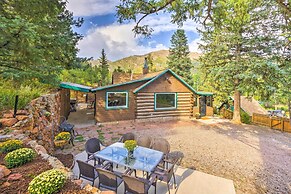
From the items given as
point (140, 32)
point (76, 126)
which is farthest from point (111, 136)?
point (140, 32)

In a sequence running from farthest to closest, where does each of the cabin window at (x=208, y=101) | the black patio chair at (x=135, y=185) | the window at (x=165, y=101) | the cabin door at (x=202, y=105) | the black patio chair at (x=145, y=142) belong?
the cabin window at (x=208, y=101)
the cabin door at (x=202, y=105)
the window at (x=165, y=101)
the black patio chair at (x=145, y=142)
the black patio chair at (x=135, y=185)

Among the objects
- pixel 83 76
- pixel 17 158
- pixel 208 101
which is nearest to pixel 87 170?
pixel 17 158

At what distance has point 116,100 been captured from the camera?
11.6 meters

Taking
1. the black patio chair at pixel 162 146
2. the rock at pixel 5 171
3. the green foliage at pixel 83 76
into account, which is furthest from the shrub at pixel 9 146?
the green foliage at pixel 83 76

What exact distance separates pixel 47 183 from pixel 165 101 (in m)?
11.6

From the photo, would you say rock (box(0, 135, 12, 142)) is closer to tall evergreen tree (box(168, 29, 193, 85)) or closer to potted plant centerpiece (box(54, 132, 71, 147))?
potted plant centerpiece (box(54, 132, 71, 147))

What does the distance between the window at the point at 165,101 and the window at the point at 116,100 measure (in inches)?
103

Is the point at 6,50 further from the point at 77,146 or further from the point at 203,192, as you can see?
Answer: the point at 203,192

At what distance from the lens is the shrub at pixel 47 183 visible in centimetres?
197

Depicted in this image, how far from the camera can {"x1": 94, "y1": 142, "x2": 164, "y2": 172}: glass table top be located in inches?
145

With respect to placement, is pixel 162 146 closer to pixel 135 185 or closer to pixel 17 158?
pixel 135 185

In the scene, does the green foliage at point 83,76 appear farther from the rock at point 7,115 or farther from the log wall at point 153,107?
the rock at point 7,115

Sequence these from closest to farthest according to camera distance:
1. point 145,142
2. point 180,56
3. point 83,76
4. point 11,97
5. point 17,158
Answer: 1. point 17,158
2. point 11,97
3. point 145,142
4. point 83,76
5. point 180,56

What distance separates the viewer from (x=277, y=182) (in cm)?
477
